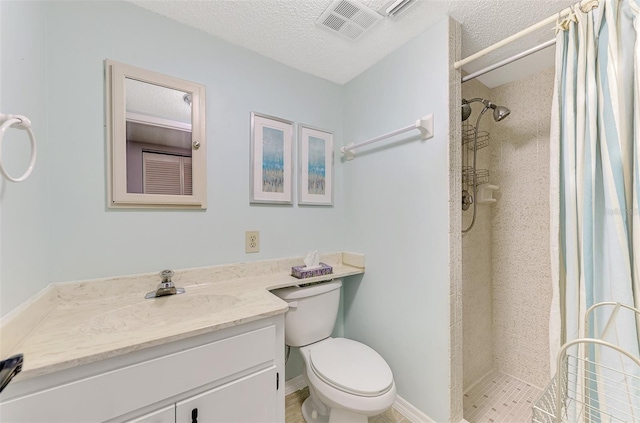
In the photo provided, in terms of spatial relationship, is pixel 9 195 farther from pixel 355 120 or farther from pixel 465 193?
pixel 465 193

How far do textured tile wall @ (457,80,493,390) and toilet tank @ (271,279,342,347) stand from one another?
95 centimetres

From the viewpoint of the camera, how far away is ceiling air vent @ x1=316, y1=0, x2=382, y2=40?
45.3 inches

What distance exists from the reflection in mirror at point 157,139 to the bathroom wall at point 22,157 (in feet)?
0.90

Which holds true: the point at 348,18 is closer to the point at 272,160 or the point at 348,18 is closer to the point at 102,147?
the point at 272,160

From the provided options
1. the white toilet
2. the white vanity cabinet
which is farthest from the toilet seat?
the white vanity cabinet

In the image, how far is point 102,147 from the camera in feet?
3.54

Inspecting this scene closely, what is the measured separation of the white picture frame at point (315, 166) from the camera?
165 cm

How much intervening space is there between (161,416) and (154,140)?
1.13m

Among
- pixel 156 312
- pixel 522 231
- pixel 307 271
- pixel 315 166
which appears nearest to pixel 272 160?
pixel 315 166

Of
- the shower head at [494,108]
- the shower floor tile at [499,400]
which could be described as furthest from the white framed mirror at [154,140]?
the shower floor tile at [499,400]

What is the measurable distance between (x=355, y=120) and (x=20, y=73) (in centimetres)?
159

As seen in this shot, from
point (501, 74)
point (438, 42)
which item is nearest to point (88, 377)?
point (438, 42)

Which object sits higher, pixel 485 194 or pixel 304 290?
pixel 485 194

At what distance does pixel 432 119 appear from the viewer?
4.20 ft
